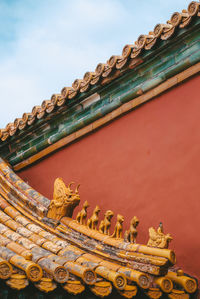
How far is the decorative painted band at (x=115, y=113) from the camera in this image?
631cm

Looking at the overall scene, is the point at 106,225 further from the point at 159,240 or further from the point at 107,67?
the point at 107,67

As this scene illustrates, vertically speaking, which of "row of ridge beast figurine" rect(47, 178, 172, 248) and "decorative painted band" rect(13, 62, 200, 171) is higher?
"decorative painted band" rect(13, 62, 200, 171)

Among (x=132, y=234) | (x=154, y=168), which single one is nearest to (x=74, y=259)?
(x=132, y=234)

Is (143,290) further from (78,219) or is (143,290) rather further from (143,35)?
(143,35)

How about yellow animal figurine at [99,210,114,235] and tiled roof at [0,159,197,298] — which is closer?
tiled roof at [0,159,197,298]

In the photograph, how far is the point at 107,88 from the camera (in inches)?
285

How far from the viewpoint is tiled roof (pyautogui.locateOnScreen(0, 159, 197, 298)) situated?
4.20m

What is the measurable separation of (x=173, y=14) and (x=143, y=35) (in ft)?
1.62

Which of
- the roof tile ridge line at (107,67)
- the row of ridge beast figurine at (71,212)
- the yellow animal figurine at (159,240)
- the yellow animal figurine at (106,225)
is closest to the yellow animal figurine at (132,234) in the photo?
the row of ridge beast figurine at (71,212)

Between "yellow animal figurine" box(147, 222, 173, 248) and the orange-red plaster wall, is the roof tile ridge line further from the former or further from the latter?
"yellow animal figurine" box(147, 222, 173, 248)

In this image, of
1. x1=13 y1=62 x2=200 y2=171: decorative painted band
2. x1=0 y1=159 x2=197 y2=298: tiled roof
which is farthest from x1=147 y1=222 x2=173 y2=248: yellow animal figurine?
x1=13 y1=62 x2=200 y2=171: decorative painted band

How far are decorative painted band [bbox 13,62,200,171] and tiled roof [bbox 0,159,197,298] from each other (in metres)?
1.71

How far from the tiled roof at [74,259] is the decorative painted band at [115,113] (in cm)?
171

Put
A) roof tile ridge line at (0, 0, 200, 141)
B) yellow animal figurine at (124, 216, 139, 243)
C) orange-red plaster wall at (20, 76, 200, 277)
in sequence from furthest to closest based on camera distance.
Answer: roof tile ridge line at (0, 0, 200, 141)
orange-red plaster wall at (20, 76, 200, 277)
yellow animal figurine at (124, 216, 139, 243)
